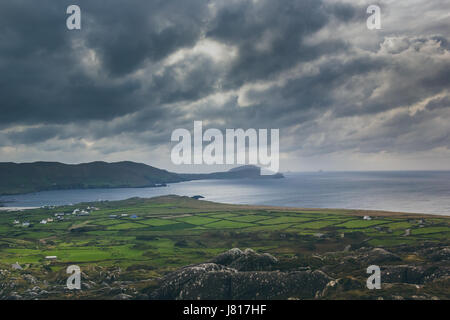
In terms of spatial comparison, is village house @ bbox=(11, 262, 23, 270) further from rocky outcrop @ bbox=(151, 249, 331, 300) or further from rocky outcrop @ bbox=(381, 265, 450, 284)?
rocky outcrop @ bbox=(381, 265, 450, 284)

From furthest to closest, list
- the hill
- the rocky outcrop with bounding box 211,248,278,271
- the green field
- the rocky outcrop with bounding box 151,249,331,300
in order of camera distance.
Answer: the green field
the rocky outcrop with bounding box 211,248,278,271
the hill
the rocky outcrop with bounding box 151,249,331,300

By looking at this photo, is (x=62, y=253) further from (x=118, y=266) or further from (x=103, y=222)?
(x=103, y=222)

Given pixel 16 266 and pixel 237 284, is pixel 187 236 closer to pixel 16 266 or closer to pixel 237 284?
pixel 16 266

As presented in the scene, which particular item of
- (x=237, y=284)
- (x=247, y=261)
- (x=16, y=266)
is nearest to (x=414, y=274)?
(x=247, y=261)

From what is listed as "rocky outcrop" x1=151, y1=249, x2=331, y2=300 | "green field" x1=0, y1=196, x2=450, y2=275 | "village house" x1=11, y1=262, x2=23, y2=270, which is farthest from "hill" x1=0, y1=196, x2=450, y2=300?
"village house" x1=11, y1=262, x2=23, y2=270

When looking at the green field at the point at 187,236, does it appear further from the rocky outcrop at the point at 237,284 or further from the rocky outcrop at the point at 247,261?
the rocky outcrop at the point at 237,284

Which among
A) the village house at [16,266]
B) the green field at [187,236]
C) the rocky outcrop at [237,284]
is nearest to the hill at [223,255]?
the rocky outcrop at [237,284]
